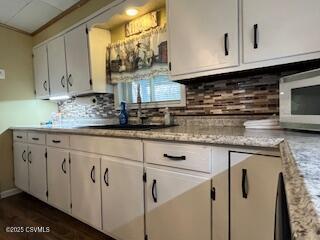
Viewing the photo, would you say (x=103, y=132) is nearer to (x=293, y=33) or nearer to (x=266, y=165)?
(x=266, y=165)

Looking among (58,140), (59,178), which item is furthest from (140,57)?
(59,178)

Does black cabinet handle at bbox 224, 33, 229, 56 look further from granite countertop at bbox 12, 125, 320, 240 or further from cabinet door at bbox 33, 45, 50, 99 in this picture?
cabinet door at bbox 33, 45, 50, 99

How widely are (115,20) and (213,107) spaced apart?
1.42 metres

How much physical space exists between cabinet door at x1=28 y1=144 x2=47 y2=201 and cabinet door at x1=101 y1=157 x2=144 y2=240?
1.09 metres

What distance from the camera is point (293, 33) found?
3.84 feet

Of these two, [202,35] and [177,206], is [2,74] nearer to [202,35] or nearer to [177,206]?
[202,35]

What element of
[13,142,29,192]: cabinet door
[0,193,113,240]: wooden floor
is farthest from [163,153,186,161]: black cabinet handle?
[13,142,29,192]: cabinet door

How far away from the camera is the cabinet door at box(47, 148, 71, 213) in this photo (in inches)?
85.7

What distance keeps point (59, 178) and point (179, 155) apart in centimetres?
153

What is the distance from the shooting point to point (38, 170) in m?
2.62

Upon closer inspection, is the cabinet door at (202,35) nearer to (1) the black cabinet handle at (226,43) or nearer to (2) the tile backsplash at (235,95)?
(1) the black cabinet handle at (226,43)

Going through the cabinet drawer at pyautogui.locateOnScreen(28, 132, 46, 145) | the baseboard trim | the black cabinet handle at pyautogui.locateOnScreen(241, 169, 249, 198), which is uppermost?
the cabinet drawer at pyautogui.locateOnScreen(28, 132, 46, 145)

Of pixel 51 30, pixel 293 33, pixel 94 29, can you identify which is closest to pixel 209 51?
pixel 293 33

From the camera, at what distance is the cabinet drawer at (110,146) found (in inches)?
61.1
